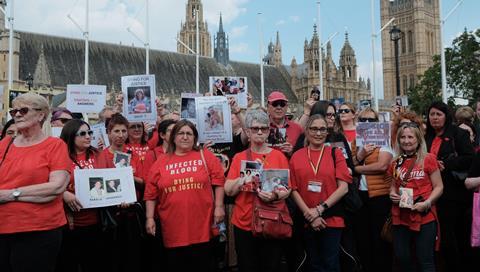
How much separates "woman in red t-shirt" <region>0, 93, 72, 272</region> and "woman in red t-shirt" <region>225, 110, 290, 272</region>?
5.10 feet

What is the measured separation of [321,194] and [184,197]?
1.35 meters

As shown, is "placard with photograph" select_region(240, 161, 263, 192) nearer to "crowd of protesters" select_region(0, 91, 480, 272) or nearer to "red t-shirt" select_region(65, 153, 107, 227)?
"crowd of protesters" select_region(0, 91, 480, 272)

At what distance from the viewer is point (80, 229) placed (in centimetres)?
467

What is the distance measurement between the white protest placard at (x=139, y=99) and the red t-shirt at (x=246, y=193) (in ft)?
6.92

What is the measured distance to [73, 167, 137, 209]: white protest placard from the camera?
14.6 feet

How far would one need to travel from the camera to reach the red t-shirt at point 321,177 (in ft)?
15.1

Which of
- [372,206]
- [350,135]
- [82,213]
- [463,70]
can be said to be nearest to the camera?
[82,213]

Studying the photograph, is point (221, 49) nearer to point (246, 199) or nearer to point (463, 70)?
point (463, 70)

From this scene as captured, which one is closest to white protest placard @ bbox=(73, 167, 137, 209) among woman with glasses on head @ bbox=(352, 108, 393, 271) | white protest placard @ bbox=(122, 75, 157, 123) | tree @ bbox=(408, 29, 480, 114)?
white protest placard @ bbox=(122, 75, 157, 123)

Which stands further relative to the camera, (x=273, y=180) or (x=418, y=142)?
(x=418, y=142)

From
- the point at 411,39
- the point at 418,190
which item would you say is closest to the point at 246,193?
the point at 418,190

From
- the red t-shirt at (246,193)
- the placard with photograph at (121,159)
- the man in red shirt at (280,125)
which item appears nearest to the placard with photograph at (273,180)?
the red t-shirt at (246,193)

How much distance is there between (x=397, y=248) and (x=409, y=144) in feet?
3.59

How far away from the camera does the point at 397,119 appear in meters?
5.77
